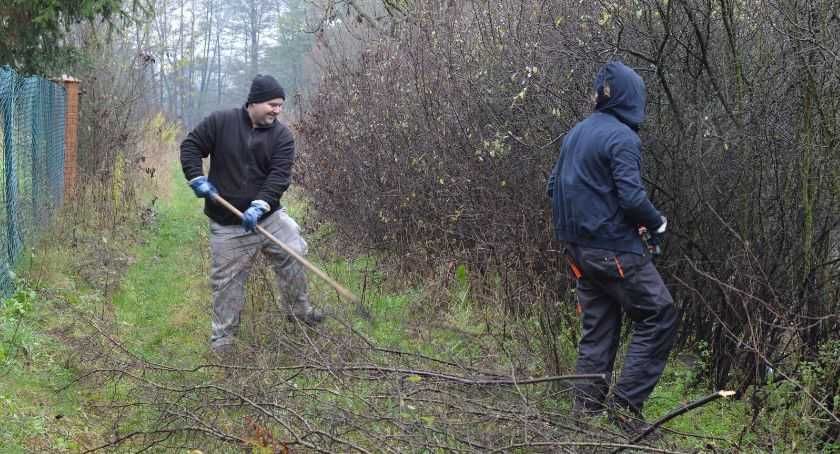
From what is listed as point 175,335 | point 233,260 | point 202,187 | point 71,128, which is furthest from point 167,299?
point 71,128

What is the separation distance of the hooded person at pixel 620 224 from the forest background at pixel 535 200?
0.39 metres

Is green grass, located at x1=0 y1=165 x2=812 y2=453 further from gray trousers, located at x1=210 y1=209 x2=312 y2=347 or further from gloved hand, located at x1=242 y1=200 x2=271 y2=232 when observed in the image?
gloved hand, located at x1=242 y1=200 x2=271 y2=232

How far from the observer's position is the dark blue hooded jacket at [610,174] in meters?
4.67

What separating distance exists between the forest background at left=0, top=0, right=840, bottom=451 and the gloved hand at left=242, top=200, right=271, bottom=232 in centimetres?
94

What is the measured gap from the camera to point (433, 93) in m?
8.48

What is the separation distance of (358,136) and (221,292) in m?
4.27

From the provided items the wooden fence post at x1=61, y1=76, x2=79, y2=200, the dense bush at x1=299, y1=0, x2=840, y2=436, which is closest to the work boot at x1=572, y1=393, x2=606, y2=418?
the dense bush at x1=299, y1=0, x2=840, y2=436

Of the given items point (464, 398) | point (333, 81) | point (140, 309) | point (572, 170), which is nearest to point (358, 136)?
point (333, 81)

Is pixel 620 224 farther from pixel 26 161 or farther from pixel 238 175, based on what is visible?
pixel 26 161

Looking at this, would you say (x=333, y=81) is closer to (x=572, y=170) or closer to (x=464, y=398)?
(x=572, y=170)

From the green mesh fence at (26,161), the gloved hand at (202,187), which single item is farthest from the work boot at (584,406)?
the green mesh fence at (26,161)

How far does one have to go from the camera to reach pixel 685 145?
565 centimetres

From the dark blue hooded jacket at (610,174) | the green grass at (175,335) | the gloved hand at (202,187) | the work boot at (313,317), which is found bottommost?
the green grass at (175,335)

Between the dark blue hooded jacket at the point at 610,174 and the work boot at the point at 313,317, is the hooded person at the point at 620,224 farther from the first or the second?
the work boot at the point at 313,317
